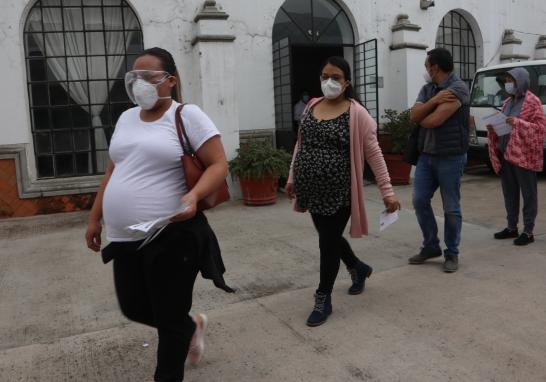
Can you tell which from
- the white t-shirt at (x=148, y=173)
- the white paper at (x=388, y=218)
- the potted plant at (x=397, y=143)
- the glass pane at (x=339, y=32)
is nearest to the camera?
the white t-shirt at (x=148, y=173)

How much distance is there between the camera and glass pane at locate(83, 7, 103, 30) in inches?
297

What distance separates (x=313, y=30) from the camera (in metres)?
9.02

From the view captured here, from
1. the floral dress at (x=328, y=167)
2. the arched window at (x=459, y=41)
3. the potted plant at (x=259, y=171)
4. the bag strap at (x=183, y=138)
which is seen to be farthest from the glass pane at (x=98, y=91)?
the arched window at (x=459, y=41)

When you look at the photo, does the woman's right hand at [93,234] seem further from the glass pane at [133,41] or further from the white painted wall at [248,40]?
the glass pane at [133,41]

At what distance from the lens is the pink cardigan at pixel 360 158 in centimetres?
337

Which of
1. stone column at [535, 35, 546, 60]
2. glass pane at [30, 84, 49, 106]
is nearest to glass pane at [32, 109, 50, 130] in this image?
glass pane at [30, 84, 49, 106]

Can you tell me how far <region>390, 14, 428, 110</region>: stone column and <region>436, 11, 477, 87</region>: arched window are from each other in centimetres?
137

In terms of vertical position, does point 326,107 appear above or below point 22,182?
above

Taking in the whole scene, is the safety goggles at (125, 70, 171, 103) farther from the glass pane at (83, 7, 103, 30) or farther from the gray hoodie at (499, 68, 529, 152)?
the glass pane at (83, 7, 103, 30)

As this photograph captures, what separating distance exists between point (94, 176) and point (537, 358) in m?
6.30

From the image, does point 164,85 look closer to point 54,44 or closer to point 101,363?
point 101,363

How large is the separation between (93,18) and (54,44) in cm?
64

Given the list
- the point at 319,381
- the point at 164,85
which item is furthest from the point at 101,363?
the point at 164,85

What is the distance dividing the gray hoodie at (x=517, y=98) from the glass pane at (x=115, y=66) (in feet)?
16.7
